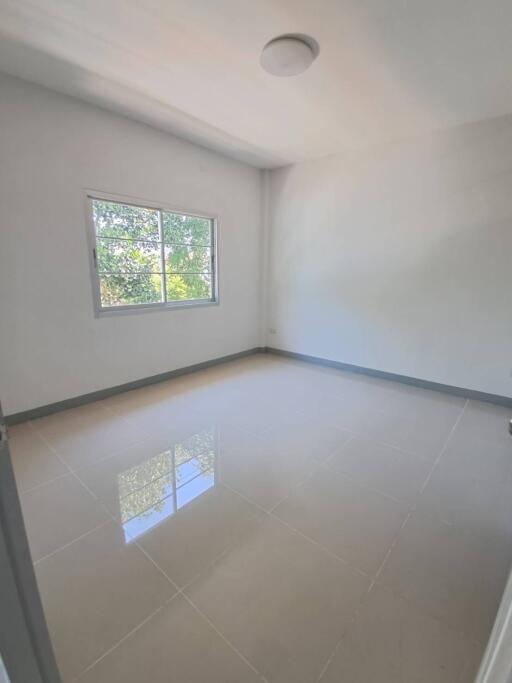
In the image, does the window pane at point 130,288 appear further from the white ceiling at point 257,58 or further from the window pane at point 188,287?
the white ceiling at point 257,58

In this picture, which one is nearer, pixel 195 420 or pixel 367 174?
pixel 195 420

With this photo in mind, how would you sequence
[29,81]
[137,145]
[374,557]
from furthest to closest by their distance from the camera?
[137,145] < [29,81] < [374,557]

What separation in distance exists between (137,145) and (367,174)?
249 centimetres

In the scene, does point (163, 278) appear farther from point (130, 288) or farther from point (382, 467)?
point (382, 467)

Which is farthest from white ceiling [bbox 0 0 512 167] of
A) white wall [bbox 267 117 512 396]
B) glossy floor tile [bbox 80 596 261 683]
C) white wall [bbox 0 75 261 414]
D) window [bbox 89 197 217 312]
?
glossy floor tile [bbox 80 596 261 683]

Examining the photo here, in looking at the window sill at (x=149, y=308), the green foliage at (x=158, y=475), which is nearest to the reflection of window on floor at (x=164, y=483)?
the green foliage at (x=158, y=475)

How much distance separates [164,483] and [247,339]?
294 cm

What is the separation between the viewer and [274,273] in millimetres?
4664

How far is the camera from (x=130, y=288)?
10.8ft

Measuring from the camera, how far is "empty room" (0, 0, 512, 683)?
1.19 meters

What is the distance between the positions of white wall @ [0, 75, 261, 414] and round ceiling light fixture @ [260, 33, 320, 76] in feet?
5.16

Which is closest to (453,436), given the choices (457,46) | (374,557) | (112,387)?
(374,557)

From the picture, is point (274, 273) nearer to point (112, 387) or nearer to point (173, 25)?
point (112, 387)

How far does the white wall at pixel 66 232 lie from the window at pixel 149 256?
141 mm
